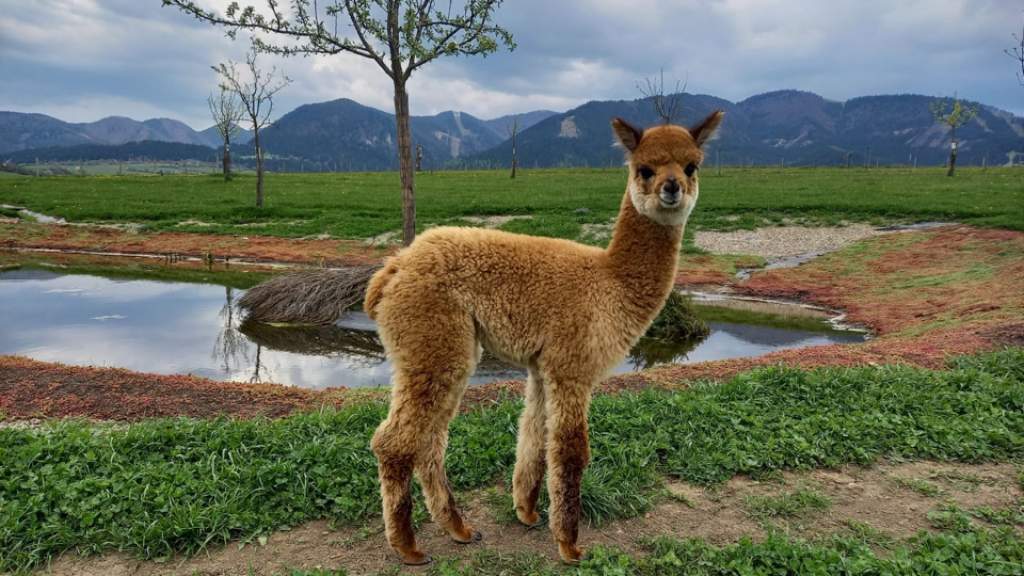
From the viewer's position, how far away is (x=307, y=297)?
1662 centimetres

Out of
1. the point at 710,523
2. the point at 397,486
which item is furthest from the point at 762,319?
the point at 397,486

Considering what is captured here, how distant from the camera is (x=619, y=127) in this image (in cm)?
444

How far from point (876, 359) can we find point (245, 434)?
8962 millimetres

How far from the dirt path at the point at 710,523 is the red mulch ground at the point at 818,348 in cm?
304

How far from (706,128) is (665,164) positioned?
0.49 meters

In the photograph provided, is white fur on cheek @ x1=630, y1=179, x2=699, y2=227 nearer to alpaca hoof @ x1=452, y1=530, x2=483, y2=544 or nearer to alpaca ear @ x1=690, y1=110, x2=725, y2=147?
alpaca ear @ x1=690, y1=110, x2=725, y2=147

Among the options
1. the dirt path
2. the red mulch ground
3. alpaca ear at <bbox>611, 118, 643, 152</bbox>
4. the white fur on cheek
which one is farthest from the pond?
alpaca ear at <bbox>611, 118, 643, 152</bbox>

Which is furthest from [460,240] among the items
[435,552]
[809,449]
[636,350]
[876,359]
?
[636,350]

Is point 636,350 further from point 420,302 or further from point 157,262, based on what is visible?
point 157,262

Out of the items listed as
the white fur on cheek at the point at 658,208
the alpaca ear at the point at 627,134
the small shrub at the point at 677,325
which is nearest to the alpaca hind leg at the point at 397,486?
the white fur on cheek at the point at 658,208

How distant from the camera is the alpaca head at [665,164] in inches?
167

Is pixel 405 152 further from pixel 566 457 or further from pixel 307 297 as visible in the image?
pixel 566 457

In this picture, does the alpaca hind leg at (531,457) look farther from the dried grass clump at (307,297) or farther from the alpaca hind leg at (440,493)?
the dried grass clump at (307,297)

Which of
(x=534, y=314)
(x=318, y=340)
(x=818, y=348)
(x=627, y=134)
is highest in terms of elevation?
(x=627, y=134)
